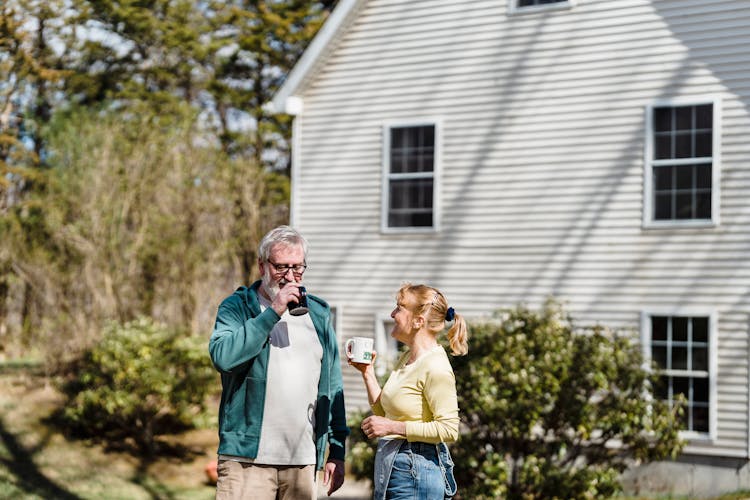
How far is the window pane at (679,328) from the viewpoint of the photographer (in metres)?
12.6

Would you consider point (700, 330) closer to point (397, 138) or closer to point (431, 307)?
point (397, 138)

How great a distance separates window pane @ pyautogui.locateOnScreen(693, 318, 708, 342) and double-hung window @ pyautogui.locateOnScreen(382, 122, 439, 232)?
4.15 meters

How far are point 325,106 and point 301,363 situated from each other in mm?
11141

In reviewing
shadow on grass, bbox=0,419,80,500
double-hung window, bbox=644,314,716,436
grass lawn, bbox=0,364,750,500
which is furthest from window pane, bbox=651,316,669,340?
shadow on grass, bbox=0,419,80,500

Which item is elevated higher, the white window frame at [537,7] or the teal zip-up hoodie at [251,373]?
the white window frame at [537,7]

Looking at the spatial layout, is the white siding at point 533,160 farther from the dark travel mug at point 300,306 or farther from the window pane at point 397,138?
the dark travel mug at point 300,306

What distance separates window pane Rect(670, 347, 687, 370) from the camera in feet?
40.9

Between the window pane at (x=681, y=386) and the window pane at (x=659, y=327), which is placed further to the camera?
the window pane at (x=659, y=327)

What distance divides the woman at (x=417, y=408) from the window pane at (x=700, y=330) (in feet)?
27.0

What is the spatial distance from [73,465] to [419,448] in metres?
9.41

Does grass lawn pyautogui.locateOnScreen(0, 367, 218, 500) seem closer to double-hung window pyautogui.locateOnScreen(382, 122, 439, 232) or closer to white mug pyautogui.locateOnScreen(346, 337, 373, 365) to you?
double-hung window pyautogui.locateOnScreen(382, 122, 439, 232)

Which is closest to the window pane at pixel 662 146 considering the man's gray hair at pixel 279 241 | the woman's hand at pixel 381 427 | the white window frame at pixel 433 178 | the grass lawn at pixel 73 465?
the white window frame at pixel 433 178

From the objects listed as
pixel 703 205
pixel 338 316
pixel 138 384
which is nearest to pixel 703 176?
pixel 703 205

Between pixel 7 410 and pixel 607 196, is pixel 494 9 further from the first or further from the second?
pixel 7 410
